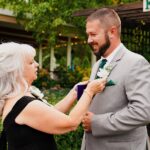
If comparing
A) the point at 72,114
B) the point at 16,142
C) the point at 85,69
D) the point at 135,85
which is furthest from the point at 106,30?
the point at 85,69

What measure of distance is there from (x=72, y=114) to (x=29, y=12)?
1230 cm

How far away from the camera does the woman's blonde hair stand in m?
3.23

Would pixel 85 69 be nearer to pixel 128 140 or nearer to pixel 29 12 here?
pixel 29 12

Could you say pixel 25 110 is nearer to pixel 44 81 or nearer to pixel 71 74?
pixel 44 81

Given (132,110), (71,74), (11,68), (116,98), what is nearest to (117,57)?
(116,98)

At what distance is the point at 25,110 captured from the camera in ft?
10.4

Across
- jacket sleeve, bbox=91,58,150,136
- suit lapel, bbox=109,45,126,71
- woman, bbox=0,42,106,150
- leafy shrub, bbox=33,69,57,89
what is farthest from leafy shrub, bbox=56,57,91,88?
woman, bbox=0,42,106,150

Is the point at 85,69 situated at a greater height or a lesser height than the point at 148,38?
lesser

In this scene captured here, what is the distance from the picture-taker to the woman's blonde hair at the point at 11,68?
3.23m

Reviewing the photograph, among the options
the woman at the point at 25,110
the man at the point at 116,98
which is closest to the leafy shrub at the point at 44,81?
the man at the point at 116,98

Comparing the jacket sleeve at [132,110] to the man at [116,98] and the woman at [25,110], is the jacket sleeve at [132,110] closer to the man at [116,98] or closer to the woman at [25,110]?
the man at [116,98]

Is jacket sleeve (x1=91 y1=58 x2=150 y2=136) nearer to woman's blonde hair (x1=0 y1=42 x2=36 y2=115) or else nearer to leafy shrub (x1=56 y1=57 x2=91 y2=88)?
woman's blonde hair (x1=0 y1=42 x2=36 y2=115)

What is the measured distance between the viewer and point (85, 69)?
1906 cm

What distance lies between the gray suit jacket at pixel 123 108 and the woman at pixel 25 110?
0.90 feet
